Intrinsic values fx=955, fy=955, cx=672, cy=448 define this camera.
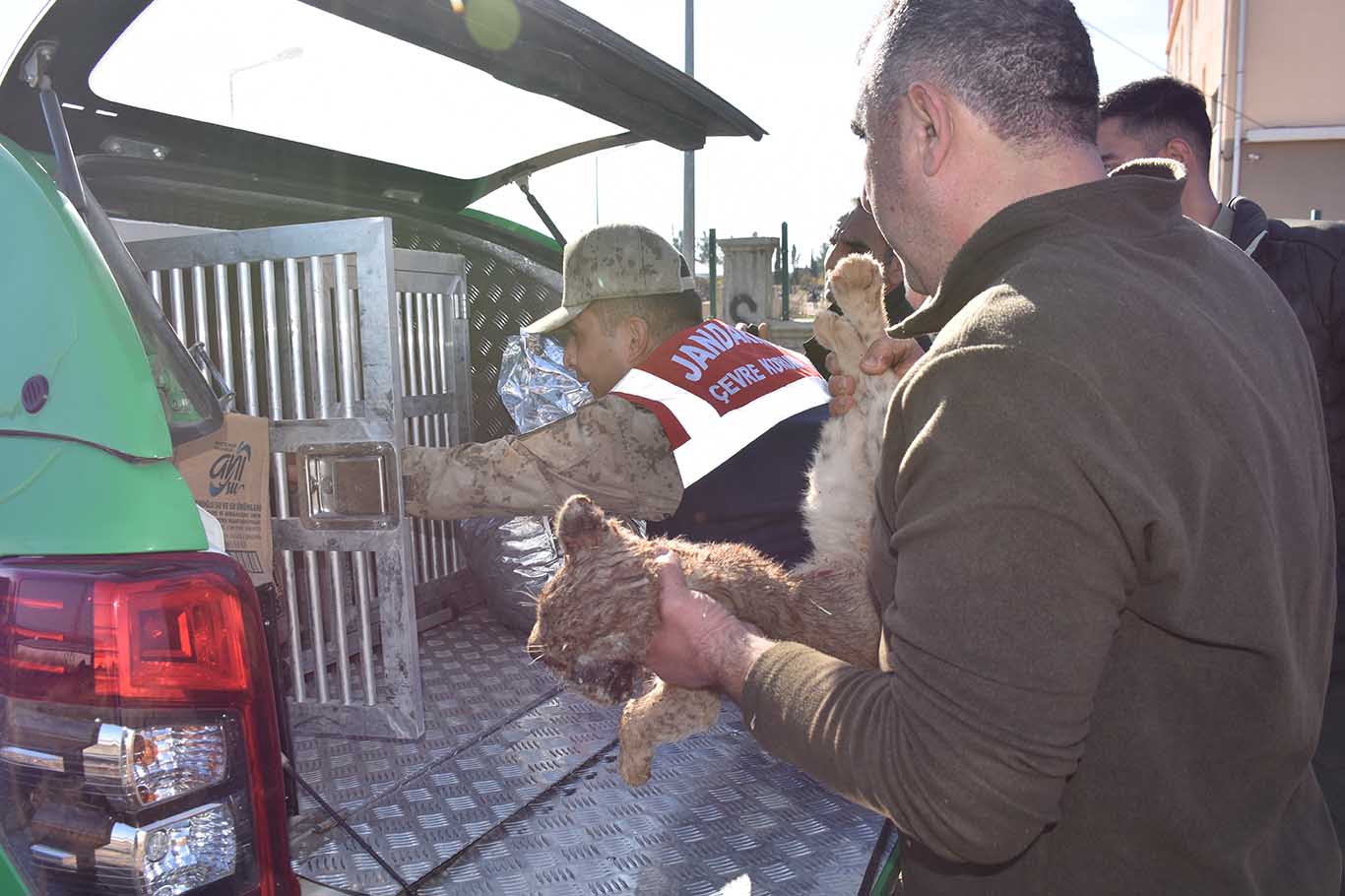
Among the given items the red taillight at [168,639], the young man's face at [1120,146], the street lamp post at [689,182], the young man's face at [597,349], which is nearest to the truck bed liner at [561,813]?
the red taillight at [168,639]

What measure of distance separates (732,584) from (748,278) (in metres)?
9.79

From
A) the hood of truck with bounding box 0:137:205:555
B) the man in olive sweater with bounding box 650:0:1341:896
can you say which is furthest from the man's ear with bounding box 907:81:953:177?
the hood of truck with bounding box 0:137:205:555

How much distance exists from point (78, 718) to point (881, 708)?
97cm

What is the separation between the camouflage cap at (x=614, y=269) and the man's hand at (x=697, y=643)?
1808 mm

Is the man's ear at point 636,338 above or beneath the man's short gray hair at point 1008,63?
beneath

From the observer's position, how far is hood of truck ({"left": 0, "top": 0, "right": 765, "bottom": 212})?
2018 millimetres

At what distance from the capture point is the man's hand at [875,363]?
2.22m

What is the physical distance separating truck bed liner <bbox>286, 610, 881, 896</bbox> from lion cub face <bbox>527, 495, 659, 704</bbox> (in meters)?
0.37

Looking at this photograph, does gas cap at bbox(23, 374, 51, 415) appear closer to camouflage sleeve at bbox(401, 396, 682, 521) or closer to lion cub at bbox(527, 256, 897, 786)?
lion cub at bbox(527, 256, 897, 786)

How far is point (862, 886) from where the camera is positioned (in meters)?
1.80

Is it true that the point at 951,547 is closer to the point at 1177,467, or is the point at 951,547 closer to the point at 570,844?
the point at 1177,467

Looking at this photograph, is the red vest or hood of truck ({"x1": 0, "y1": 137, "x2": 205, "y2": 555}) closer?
hood of truck ({"x1": 0, "y1": 137, "x2": 205, "y2": 555})

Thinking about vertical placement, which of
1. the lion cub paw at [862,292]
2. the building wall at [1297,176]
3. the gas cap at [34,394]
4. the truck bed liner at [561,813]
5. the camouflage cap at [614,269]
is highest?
the building wall at [1297,176]

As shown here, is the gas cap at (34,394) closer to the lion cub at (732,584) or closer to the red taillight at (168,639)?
the red taillight at (168,639)
